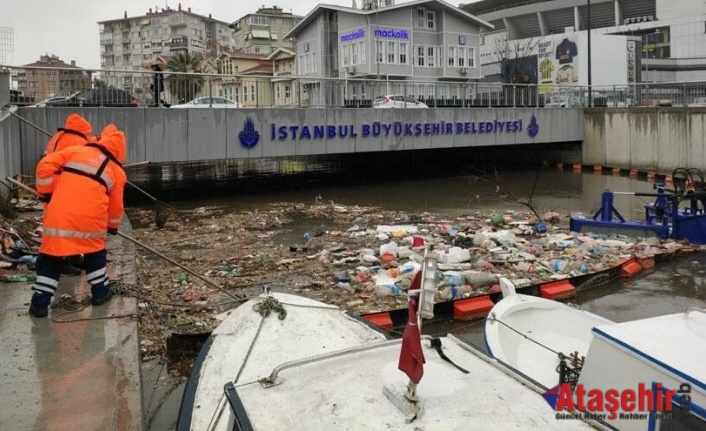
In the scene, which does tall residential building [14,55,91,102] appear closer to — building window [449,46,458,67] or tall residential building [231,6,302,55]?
building window [449,46,458,67]

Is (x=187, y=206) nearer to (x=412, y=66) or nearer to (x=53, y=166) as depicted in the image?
(x=53, y=166)

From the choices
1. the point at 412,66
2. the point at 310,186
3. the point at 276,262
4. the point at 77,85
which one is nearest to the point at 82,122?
the point at 276,262

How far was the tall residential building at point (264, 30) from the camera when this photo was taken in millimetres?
85812

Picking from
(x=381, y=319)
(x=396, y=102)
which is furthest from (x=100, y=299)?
(x=396, y=102)

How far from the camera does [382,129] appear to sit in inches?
915

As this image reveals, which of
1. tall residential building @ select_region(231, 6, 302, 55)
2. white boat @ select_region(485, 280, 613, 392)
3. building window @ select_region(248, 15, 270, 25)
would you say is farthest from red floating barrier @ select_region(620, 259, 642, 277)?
building window @ select_region(248, 15, 270, 25)

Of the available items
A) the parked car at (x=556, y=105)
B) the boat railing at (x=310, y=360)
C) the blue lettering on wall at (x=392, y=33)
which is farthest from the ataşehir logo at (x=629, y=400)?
the blue lettering on wall at (x=392, y=33)

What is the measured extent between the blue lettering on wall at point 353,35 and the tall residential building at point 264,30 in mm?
46096

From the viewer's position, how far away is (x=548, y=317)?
5.97 meters

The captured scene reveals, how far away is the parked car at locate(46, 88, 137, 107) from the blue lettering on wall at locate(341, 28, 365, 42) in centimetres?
2405

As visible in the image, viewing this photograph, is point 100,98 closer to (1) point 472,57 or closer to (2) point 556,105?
Answer: (2) point 556,105

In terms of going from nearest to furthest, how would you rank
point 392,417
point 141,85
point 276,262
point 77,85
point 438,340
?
point 392,417 < point 438,340 < point 276,262 < point 77,85 < point 141,85

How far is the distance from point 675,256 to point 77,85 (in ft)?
51.6

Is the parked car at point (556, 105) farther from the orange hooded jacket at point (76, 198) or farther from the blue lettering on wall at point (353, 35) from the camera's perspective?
the orange hooded jacket at point (76, 198)
